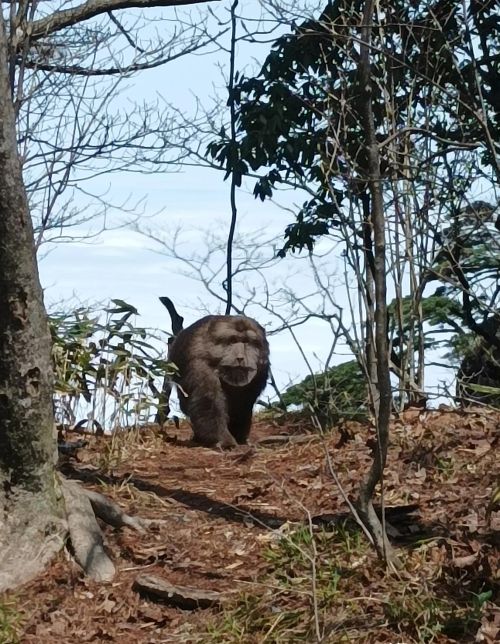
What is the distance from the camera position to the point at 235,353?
10.0m

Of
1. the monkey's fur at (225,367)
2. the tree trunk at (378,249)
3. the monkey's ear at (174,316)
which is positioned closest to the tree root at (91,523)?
A: the tree trunk at (378,249)

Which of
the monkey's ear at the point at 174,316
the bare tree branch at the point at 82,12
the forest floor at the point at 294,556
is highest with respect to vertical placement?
the bare tree branch at the point at 82,12

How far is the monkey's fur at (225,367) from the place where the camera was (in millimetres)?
9969

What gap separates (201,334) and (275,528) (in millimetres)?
3930

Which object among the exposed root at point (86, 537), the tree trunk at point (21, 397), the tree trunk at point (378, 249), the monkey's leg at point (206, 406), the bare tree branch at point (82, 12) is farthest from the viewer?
the bare tree branch at point (82, 12)

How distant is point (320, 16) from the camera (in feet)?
35.6

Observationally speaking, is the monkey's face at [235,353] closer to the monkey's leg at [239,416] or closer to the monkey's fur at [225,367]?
the monkey's fur at [225,367]

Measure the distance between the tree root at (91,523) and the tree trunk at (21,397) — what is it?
0.31 ft

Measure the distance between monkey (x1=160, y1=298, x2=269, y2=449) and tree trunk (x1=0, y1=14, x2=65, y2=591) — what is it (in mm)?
3659

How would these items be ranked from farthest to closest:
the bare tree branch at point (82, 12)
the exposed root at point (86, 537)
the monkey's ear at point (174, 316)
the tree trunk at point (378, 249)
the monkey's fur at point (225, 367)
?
the monkey's ear at point (174, 316) < the bare tree branch at point (82, 12) < the monkey's fur at point (225, 367) < the exposed root at point (86, 537) < the tree trunk at point (378, 249)

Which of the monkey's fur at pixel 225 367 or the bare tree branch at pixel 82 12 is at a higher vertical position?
the bare tree branch at pixel 82 12

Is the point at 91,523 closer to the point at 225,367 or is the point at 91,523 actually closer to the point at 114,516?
the point at 114,516

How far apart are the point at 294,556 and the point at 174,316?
674cm

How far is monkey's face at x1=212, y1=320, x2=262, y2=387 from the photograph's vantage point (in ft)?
32.8
